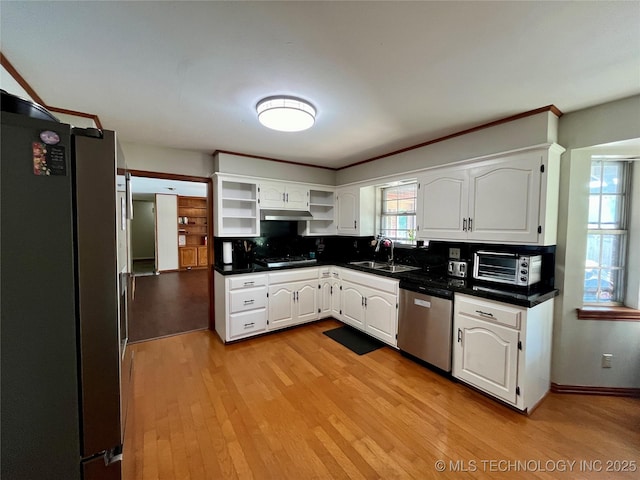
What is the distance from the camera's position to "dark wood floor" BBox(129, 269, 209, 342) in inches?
145

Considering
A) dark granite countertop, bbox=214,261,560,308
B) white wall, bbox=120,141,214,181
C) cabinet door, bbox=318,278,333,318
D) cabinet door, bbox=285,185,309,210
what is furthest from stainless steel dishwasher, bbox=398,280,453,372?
white wall, bbox=120,141,214,181

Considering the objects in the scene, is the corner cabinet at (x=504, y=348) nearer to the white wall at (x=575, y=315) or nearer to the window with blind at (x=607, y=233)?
the white wall at (x=575, y=315)

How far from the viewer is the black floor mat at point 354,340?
123 inches

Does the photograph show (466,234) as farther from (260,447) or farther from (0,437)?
(0,437)

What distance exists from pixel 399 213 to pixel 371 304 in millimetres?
1405

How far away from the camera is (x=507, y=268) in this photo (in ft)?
7.58

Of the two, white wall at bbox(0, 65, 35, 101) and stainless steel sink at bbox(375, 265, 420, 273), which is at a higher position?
white wall at bbox(0, 65, 35, 101)

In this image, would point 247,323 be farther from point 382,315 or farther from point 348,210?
point 348,210

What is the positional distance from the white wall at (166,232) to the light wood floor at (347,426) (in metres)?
5.47

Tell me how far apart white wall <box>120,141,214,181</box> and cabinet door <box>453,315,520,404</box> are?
3.42m

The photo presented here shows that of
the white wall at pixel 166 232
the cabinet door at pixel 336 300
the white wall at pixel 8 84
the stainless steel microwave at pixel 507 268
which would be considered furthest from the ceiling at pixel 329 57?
the white wall at pixel 166 232

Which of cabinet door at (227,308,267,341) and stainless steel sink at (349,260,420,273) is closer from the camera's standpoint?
cabinet door at (227,308,267,341)

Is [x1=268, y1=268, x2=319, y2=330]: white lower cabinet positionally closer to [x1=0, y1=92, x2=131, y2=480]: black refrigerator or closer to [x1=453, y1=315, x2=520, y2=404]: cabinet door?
[x1=453, y1=315, x2=520, y2=404]: cabinet door

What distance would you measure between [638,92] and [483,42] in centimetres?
147
